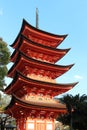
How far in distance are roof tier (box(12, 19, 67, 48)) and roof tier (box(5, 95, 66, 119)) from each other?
9.48 m

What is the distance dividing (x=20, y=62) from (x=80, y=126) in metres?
26.6

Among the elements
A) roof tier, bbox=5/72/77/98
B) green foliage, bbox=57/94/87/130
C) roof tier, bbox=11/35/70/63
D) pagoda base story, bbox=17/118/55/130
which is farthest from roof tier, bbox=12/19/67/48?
green foliage, bbox=57/94/87/130

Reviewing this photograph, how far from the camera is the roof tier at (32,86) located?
1272 inches

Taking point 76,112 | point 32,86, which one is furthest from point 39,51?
point 76,112

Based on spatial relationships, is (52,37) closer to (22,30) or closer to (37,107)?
(22,30)

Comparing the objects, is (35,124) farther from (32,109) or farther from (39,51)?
(39,51)

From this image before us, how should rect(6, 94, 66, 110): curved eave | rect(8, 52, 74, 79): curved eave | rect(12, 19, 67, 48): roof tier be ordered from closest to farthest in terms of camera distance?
rect(6, 94, 66, 110): curved eave
rect(8, 52, 74, 79): curved eave
rect(12, 19, 67, 48): roof tier

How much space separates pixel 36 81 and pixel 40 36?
7739mm

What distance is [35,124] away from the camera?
32750mm

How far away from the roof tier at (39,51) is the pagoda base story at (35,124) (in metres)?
8.59

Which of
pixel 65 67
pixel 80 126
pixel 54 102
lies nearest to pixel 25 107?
pixel 54 102

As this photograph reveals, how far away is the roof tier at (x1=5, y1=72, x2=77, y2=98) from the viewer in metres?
32.3

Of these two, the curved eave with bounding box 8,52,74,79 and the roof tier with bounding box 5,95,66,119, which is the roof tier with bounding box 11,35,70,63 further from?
the roof tier with bounding box 5,95,66,119

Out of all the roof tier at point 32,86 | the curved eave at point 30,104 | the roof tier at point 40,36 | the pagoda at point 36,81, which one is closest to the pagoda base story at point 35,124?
the pagoda at point 36,81
